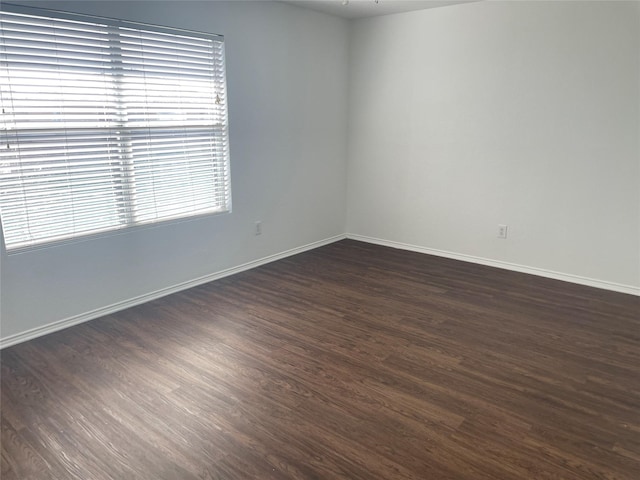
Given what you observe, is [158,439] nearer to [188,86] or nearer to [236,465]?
[236,465]

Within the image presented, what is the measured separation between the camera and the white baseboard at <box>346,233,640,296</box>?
12.7ft

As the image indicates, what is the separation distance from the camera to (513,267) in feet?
14.3

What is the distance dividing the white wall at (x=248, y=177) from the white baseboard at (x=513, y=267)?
1.92ft

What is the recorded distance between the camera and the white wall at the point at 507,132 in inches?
145

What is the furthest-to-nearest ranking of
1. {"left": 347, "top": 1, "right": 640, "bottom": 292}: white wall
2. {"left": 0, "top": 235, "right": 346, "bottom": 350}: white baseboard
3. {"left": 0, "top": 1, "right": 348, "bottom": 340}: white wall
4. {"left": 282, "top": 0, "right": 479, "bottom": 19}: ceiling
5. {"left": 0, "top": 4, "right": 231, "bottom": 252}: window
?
1. {"left": 282, "top": 0, "right": 479, "bottom": 19}: ceiling
2. {"left": 347, "top": 1, "right": 640, "bottom": 292}: white wall
3. {"left": 0, "top": 1, "right": 348, "bottom": 340}: white wall
4. {"left": 0, "top": 235, "right": 346, "bottom": 350}: white baseboard
5. {"left": 0, "top": 4, "right": 231, "bottom": 252}: window

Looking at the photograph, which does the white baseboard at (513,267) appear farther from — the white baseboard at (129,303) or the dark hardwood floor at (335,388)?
the white baseboard at (129,303)

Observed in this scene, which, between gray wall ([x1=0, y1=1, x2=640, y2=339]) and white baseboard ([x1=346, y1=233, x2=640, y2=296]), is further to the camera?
white baseboard ([x1=346, y1=233, x2=640, y2=296])

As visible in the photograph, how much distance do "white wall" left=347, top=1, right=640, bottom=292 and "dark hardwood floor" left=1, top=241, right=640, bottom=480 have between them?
0.66m

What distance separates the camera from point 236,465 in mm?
1904

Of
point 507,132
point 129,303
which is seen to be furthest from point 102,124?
point 507,132

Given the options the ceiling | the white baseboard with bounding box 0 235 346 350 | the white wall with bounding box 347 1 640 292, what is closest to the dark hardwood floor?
the white baseboard with bounding box 0 235 346 350

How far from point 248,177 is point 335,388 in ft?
7.58

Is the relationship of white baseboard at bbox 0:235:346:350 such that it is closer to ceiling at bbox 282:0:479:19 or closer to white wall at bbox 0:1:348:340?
white wall at bbox 0:1:348:340

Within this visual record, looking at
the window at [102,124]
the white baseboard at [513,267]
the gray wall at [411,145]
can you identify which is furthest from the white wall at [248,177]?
the white baseboard at [513,267]
